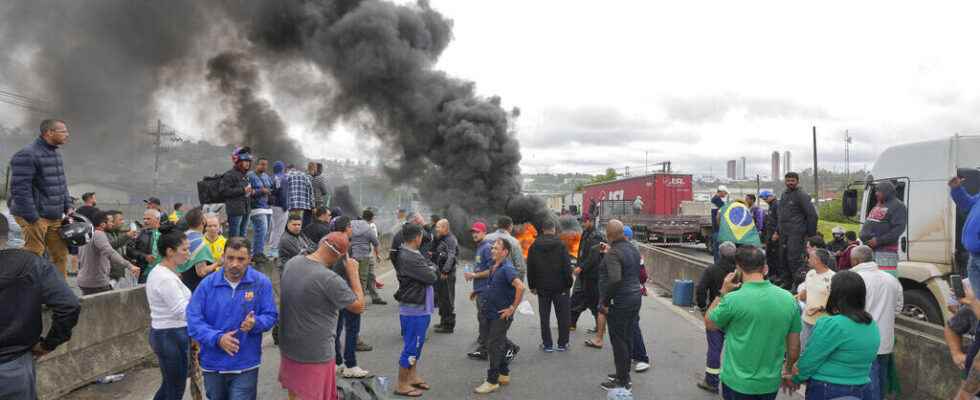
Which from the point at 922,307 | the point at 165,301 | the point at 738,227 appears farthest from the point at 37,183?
the point at 922,307

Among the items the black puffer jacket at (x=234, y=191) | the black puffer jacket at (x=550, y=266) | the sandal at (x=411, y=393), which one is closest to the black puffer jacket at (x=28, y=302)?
the sandal at (x=411, y=393)

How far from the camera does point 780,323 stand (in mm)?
3400

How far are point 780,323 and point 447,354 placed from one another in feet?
13.4

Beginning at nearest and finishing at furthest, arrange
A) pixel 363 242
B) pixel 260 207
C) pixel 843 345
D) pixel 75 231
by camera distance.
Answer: pixel 843 345
pixel 75 231
pixel 363 242
pixel 260 207

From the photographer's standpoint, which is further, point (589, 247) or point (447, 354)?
point (589, 247)

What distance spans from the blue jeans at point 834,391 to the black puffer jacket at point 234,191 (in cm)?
719

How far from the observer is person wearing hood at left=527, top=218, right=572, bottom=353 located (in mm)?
6434

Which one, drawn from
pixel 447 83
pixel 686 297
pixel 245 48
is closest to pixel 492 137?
pixel 447 83

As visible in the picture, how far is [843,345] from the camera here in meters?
3.17

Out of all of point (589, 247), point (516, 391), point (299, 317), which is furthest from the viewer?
point (589, 247)

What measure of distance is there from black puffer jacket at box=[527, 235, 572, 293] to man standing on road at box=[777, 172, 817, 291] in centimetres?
305

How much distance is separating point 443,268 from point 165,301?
408 centimetres

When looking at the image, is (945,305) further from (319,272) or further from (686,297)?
(319,272)

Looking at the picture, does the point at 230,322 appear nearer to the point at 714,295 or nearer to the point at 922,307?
the point at 714,295
